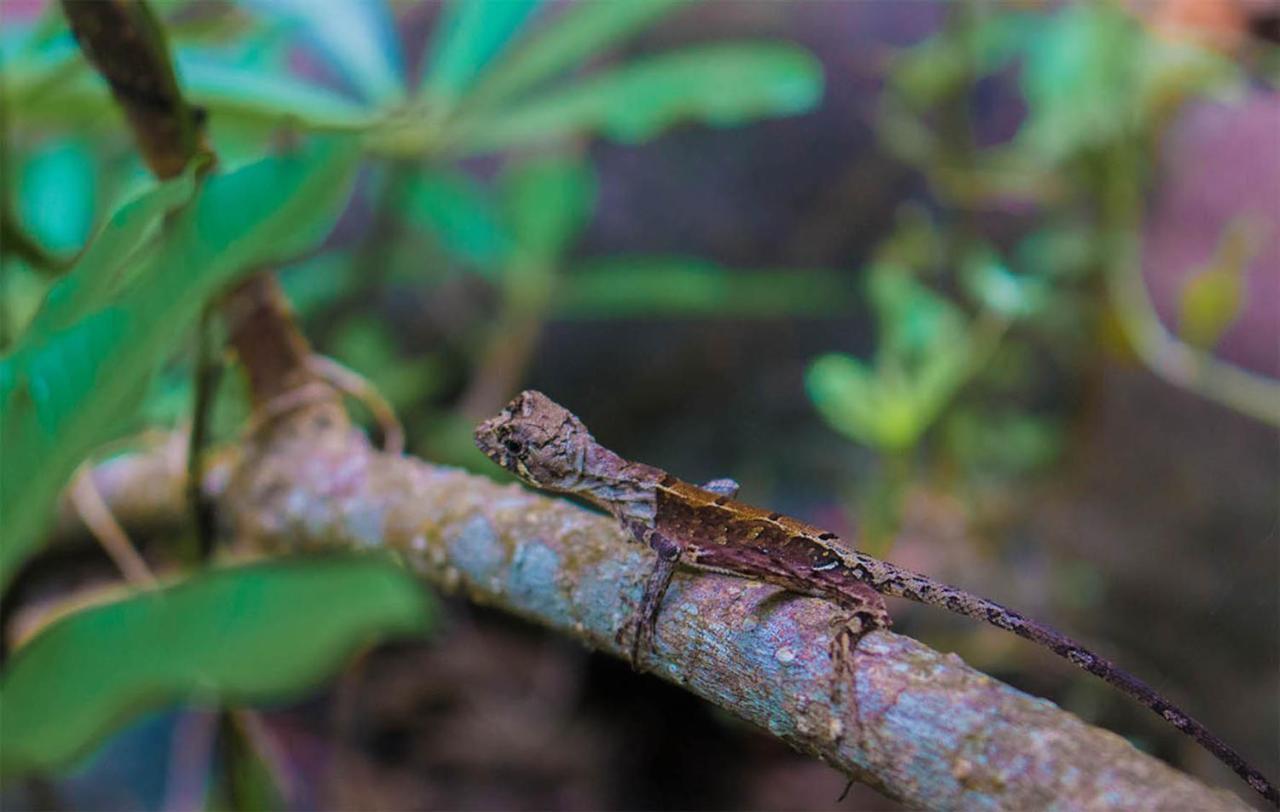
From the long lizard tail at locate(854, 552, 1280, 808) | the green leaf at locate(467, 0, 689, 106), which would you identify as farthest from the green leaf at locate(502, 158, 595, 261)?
the long lizard tail at locate(854, 552, 1280, 808)

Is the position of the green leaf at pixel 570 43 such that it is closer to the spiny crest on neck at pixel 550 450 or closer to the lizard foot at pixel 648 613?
the spiny crest on neck at pixel 550 450

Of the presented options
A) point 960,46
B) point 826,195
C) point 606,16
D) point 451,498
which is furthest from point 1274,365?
point 451,498

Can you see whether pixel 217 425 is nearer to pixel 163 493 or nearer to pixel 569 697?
pixel 163 493

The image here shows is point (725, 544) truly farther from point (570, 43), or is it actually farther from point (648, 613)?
point (570, 43)

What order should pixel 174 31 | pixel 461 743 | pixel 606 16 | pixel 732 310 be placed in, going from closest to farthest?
pixel 174 31
pixel 606 16
pixel 461 743
pixel 732 310

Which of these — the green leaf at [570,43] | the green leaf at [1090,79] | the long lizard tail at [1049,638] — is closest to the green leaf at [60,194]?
the green leaf at [570,43]

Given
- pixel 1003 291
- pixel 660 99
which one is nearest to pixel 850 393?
pixel 1003 291
